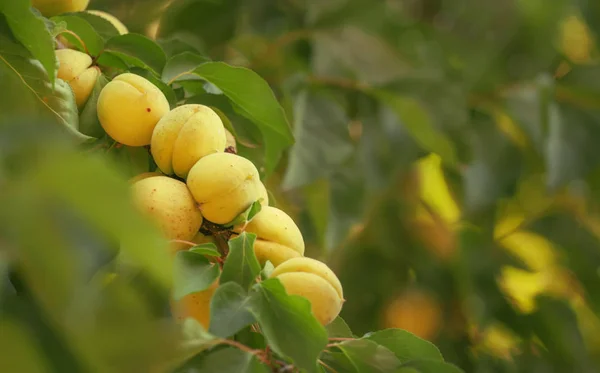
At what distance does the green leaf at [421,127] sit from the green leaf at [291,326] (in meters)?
0.47

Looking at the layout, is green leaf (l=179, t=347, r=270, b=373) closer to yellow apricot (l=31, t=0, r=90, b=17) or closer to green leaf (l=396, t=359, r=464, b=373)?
green leaf (l=396, t=359, r=464, b=373)

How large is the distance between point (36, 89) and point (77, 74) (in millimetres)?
38

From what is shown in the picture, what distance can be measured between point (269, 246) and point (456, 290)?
71 cm

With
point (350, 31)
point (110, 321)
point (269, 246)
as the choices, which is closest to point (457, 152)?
point (350, 31)

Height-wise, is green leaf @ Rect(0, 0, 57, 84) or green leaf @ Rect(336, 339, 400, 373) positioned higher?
green leaf @ Rect(0, 0, 57, 84)

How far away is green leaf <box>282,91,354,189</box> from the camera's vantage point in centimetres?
67

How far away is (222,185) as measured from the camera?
1.13ft

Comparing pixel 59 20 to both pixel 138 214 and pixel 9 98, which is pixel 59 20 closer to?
pixel 9 98

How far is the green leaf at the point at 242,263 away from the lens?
1.08 ft

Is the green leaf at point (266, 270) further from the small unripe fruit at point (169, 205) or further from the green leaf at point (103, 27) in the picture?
the green leaf at point (103, 27)

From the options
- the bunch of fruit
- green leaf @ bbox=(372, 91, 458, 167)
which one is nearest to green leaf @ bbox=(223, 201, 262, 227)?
the bunch of fruit

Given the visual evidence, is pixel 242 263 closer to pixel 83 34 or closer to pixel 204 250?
pixel 204 250

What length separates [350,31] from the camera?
35.1 inches

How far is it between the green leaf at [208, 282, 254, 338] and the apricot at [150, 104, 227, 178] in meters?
0.08
